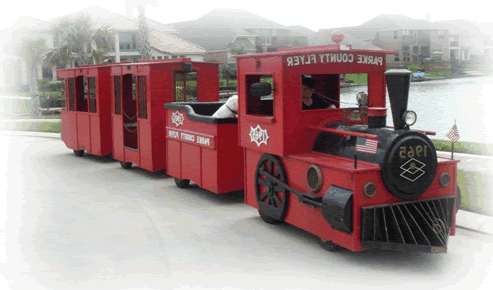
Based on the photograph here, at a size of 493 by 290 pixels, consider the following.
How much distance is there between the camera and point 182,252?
21.9 feet

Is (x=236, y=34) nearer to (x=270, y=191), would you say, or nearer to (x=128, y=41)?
(x=128, y=41)

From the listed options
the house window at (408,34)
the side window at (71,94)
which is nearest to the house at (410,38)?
the house window at (408,34)

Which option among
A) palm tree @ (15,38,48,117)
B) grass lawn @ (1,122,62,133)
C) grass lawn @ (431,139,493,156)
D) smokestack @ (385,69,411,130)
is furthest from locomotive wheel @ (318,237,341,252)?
palm tree @ (15,38,48,117)

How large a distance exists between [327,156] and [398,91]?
1255mm

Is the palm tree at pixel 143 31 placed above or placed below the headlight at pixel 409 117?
above

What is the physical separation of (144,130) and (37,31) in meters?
41.5

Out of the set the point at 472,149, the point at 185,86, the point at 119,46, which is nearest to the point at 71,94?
the point at 185,86

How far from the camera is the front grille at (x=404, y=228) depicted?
18.7ft

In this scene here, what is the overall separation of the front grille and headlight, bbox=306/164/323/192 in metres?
0.77

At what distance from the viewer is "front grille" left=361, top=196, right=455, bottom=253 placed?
5.70m

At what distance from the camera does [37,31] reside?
159ft

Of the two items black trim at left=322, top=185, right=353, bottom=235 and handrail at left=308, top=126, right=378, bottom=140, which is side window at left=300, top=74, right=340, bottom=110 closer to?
handrail at left=308, top=126, right=378, bottom=140

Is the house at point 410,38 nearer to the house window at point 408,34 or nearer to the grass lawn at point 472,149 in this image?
the house window at point 408,34

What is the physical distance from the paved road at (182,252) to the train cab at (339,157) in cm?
33
